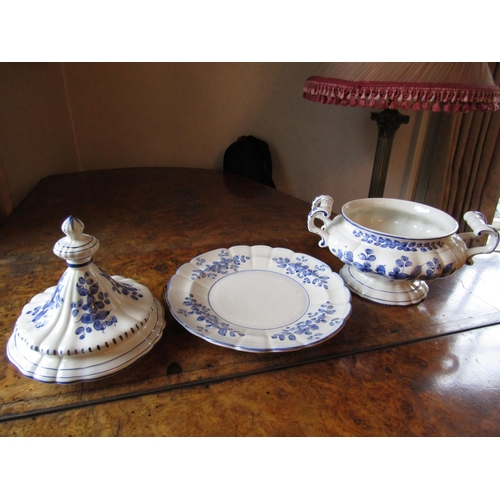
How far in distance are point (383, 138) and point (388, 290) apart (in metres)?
0.63

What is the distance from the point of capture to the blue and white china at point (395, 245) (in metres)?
0.54

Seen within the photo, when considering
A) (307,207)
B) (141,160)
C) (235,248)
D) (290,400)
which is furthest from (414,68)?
(141,160)

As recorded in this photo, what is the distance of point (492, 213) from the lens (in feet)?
5.34

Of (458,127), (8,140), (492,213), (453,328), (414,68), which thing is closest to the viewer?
(453,328)

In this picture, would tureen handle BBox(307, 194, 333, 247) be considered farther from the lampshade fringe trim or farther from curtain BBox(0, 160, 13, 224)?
curtain BBox(0, 160, 13, 224)

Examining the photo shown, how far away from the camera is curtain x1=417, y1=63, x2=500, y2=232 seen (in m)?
1.42

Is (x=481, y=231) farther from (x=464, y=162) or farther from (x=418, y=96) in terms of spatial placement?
(x=464, y=162)

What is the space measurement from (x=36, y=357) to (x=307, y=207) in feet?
2.54

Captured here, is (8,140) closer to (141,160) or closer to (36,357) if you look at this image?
(141,160)

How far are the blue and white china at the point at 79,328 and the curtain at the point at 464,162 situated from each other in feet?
4.71

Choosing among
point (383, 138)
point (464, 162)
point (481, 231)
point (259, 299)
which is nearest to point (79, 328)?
point (259, 299)

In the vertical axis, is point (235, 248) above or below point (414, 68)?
below

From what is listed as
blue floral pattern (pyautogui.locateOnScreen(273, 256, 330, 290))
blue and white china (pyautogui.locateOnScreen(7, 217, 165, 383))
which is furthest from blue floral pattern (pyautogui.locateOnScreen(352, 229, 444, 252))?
blue and white china (pyautogui.locateOnScreen(7, 217, 165, 383))

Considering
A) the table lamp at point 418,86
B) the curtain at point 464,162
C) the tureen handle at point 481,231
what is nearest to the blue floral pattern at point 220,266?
the tureen handle at point 481,231
